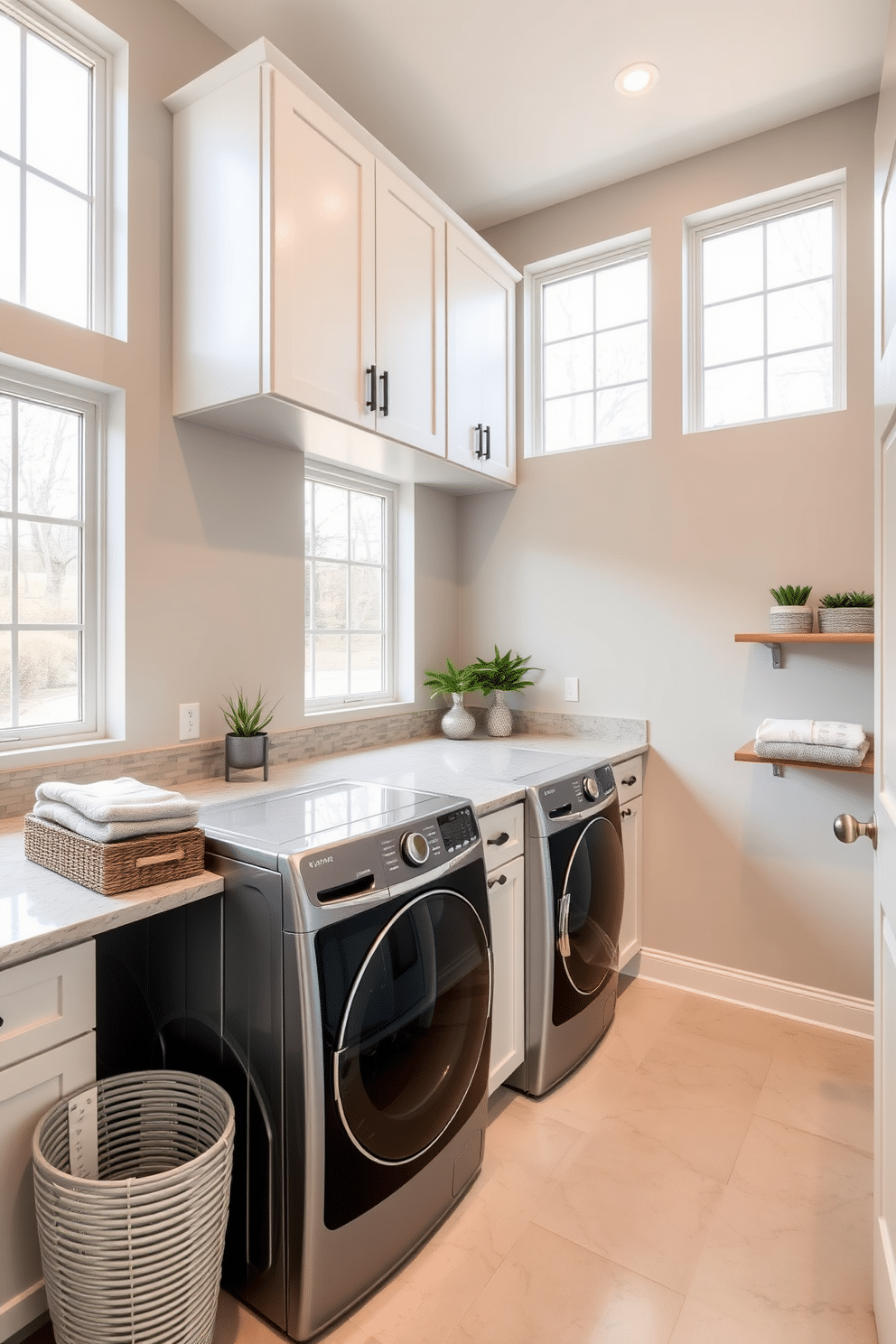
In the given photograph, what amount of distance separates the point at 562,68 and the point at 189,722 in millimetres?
2263

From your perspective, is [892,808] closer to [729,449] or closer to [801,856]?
[801,856]

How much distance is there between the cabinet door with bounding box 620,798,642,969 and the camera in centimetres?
269

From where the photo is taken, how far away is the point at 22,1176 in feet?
3.94

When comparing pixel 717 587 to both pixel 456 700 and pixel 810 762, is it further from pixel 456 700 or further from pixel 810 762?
pixel 456 700

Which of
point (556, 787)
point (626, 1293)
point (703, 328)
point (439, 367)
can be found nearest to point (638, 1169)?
point (626, 1293)

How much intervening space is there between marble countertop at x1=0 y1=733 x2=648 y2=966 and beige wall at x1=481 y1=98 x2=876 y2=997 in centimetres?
30

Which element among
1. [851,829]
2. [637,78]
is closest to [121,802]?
[851,829]

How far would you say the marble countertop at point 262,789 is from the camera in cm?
117

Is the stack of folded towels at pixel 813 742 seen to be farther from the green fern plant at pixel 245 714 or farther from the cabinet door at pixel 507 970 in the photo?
the green fern plant at pixel 245 714

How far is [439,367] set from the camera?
8.31 ft

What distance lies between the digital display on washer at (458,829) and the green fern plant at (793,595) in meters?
1.40

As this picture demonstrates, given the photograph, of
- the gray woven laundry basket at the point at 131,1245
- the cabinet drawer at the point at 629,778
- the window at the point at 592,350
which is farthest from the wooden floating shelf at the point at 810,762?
the gray woven laundry basket at the point at 131,1245

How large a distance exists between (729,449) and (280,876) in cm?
218

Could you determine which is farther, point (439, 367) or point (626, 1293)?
point (439, 367)
